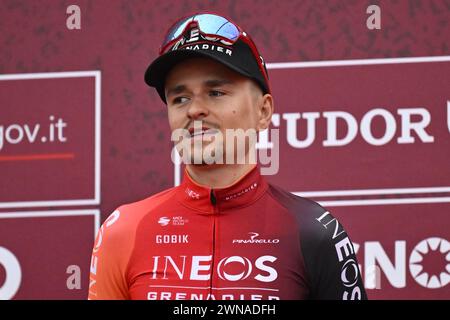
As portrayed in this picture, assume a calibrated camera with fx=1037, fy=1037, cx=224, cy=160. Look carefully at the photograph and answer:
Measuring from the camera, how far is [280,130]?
116 inches

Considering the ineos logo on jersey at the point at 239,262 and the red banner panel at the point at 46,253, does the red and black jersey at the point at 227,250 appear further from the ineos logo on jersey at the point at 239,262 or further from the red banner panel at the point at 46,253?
the red banner panel at the point at 46,253

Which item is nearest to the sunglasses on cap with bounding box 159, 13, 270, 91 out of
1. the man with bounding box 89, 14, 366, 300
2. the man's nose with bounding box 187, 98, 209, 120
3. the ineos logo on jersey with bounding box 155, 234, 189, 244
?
the man with bounding box 89, 14, 366, 300

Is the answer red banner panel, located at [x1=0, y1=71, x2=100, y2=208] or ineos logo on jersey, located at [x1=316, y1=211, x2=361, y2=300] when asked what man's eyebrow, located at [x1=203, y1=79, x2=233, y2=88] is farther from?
red banner panel, located at [x1=0, y1=71, x2=100, y2=208]

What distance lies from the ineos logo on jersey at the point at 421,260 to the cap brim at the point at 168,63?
976 millimetres

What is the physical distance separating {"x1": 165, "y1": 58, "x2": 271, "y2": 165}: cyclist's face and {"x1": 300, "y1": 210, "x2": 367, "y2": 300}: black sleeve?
0.84 ft

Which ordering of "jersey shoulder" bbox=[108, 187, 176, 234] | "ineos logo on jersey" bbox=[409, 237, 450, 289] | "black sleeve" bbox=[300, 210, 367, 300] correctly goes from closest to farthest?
"black sleeve" bbox=[300, 210, 367, 300]
"jersey shoulder" bbox=[108, 187, 176, 234]
"ineos logo on jersey" bbox=[409, 237, 450, 289]

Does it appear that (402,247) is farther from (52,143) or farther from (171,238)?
(52,143)

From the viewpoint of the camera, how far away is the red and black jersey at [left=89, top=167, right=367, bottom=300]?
211cm

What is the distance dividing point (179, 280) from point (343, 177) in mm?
928

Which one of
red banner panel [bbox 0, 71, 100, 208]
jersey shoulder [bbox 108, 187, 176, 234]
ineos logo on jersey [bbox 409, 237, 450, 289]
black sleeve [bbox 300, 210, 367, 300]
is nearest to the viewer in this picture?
black sleeve [bbox 300, 210, 367, 300]

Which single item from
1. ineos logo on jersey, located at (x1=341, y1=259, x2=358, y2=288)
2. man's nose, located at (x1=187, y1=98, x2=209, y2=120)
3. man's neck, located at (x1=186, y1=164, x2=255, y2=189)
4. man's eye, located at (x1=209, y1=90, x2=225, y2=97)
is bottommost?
ineos logo on jersey, located at (x1=341, y1=259, x2=358, y2=288)

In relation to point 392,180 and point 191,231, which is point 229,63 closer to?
point 191,231

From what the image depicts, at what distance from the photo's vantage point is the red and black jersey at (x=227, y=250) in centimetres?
211
